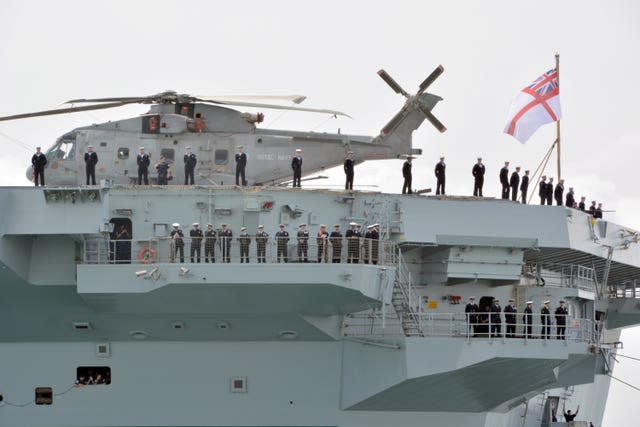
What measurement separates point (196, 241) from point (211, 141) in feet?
Answer: 18.8

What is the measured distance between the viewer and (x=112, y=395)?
91.5 feet

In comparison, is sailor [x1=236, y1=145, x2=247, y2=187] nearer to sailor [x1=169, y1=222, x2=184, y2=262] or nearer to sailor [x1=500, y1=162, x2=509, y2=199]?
sailor [x1=169, y1=222, x2=184, y2=262]

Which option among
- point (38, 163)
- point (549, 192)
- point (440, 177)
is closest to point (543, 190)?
point (549, 192)

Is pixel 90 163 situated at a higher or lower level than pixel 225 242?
higher

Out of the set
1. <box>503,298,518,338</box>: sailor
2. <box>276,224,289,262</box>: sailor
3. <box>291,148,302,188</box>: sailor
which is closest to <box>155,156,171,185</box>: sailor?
<box>291,148,302,188</box>: sailor

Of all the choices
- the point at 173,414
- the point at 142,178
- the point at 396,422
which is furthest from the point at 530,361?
the point at 142,178

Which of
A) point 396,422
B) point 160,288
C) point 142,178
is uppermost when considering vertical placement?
point 142,178

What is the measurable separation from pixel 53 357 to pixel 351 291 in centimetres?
722

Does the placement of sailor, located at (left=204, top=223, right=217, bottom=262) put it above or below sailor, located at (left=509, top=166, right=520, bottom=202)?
below

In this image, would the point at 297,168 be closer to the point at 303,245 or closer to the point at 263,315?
the point at 303,245

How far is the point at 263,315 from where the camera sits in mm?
27109

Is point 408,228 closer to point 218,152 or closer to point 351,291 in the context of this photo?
point 351,291

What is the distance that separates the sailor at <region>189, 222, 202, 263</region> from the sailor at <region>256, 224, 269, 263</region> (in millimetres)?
1230

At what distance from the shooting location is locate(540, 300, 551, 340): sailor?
91.5 ft
